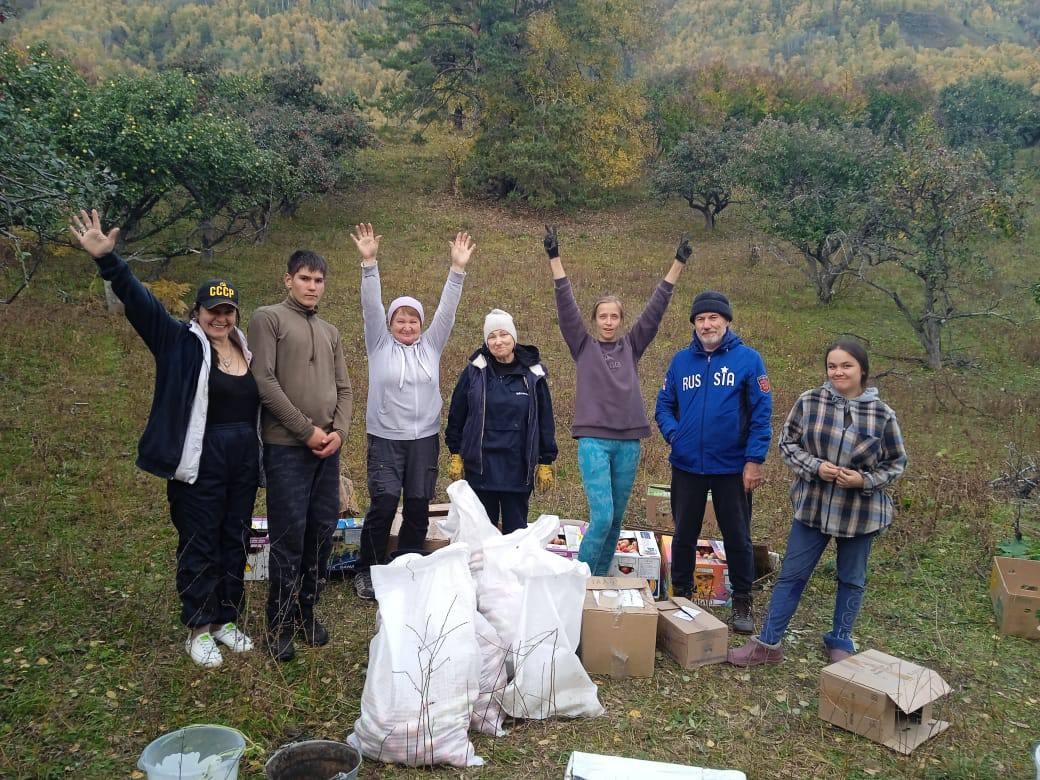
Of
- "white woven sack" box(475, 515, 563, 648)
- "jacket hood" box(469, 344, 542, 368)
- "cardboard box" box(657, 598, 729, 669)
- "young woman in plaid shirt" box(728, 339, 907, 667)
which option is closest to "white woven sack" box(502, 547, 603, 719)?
"white woven sack" box(475, 515, 563, 648)

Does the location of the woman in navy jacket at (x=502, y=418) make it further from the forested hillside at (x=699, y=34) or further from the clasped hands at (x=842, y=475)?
the forested hillside at (x=699, y=34)

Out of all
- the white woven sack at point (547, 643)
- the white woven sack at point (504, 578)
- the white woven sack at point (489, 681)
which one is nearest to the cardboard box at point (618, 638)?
the white woven sack at point (547, 643)

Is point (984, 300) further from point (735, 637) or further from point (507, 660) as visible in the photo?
point (507, 660)

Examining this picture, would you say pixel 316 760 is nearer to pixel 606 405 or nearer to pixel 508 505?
pixel 508 505

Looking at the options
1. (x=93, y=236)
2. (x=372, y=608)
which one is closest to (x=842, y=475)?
(x=372, y=608)

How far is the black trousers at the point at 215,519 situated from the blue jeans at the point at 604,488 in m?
1.65

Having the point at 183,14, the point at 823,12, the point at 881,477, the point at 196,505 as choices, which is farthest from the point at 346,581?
the point at 823,12

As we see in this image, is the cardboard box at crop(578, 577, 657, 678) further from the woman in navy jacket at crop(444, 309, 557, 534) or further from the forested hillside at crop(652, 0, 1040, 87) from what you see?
the forested hillside at crop(652, 0, 1040, 87)

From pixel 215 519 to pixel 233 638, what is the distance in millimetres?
569

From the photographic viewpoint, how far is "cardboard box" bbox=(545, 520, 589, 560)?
4.54 metres

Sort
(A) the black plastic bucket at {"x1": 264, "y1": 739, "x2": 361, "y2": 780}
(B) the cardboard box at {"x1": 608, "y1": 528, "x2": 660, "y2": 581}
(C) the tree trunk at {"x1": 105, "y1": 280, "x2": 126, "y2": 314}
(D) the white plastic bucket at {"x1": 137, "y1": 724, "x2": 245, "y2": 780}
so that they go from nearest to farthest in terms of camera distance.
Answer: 1. (D) the white plastic bucket at {"x1": 137, "y1": 724, "x2": 245, "y2": 780}
2. (A) the black plastic bucket at {"x1": 264, "y1": 739, "x2": 361, "y2": 780}
3. (B) the cardboard box at {"x1": 608, "y1": 528, "x2": 660, "y2": 581}
4. (C) the tree trunk at {"x1": 105, "y1": 280, "x2": 126, "y2": 314}

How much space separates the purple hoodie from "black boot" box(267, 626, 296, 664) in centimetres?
169

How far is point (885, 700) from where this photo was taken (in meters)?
3.17

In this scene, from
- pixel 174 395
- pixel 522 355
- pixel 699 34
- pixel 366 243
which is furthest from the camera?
pixel 699 34
